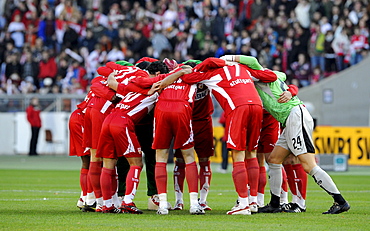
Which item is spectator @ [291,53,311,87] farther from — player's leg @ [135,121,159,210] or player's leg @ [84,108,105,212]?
player's leg @ [84,108,105,212]

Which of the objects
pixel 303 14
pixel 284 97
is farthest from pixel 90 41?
pixel 284 97

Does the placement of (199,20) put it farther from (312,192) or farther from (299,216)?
(299,216)

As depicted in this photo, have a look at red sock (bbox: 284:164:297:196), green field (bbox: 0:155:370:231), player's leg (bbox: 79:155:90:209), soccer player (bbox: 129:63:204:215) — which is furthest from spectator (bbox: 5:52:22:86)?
red sock (bbox: 284:164:297:196)

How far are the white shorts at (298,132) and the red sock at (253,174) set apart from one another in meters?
0.56

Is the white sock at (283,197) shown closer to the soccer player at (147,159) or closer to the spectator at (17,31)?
the soccer player at (147,159)

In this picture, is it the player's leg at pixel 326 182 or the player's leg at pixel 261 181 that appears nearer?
the player's leg at pixel 326 182

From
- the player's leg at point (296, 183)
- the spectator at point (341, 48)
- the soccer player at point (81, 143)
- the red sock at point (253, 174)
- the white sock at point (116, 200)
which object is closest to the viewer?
the red sock at point (253, 174)

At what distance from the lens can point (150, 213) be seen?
1054 centimetres

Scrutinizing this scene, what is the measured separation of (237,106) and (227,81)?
42cm

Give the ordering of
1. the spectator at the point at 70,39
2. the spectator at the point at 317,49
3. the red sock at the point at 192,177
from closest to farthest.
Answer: the red sock at the point at 192,177 → the spectator at the point at 317,49 → the spectator at the point at 70,39

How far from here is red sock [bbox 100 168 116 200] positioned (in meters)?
A: 10.4

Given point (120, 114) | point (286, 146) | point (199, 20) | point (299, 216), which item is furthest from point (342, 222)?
point (199, 20)

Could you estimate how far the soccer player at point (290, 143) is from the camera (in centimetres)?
1028

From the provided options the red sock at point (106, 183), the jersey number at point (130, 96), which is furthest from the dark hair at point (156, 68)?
the red sock at point (106, 183)
